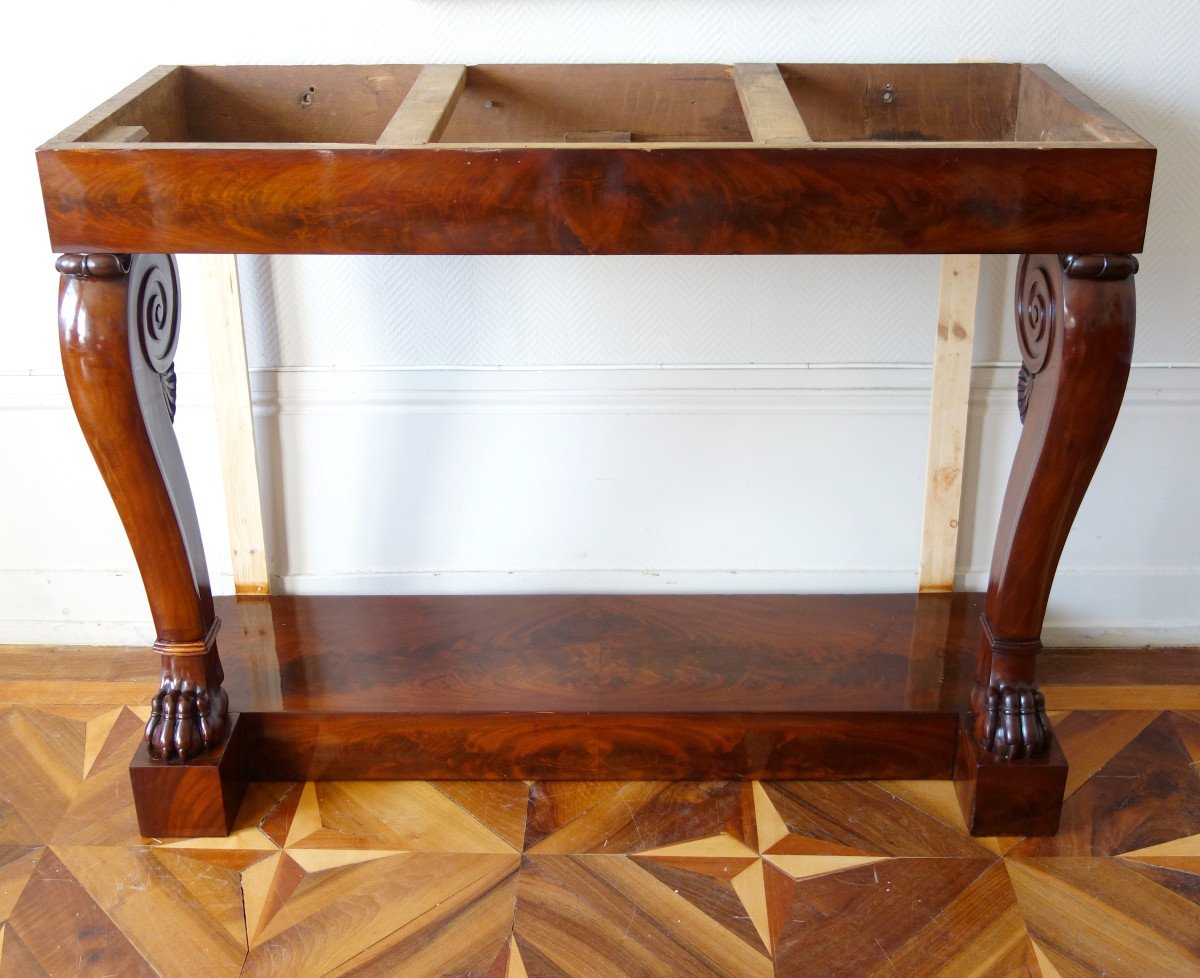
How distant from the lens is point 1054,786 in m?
1.70

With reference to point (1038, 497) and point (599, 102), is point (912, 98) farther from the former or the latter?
point (1038, 497)

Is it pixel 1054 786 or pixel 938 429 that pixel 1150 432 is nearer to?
pixel 938 429

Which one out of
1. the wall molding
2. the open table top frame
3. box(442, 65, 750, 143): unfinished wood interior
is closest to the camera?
the open table top frame

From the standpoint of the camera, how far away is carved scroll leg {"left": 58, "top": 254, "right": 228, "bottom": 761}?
145 centimetres

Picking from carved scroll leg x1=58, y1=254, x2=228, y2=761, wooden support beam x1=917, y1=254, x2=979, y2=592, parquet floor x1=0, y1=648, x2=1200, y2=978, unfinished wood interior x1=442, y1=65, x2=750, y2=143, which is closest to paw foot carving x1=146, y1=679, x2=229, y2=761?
carved scroll leg x1=58, y1=254, x2=228, y2=761

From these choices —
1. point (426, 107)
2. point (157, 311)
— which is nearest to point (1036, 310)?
point (426, 107)

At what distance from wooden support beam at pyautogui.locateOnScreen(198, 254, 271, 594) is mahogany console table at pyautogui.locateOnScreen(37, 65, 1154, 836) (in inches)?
3.5

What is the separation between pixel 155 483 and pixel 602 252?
65 cm

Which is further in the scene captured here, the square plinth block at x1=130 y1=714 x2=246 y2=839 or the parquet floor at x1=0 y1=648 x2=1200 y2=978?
the square plinth block at x1=130 y1=714 x2=246 y2=839

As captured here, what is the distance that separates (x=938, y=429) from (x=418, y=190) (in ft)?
3.31

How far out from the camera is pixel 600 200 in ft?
4.52

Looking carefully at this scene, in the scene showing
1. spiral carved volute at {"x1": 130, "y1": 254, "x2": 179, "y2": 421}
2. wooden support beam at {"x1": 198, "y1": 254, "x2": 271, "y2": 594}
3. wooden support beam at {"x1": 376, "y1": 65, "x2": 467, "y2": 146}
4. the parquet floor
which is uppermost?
wooden support beam at {"x1": 376, "y1": 65, "x2": 467, "y2": 146}

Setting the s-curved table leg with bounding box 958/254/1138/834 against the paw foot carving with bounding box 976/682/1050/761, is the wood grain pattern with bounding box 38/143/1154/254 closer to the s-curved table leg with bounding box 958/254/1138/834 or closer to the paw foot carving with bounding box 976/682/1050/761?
the s-curved table leg with bounding box 958/254/1138/834

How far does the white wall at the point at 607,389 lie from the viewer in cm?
182
